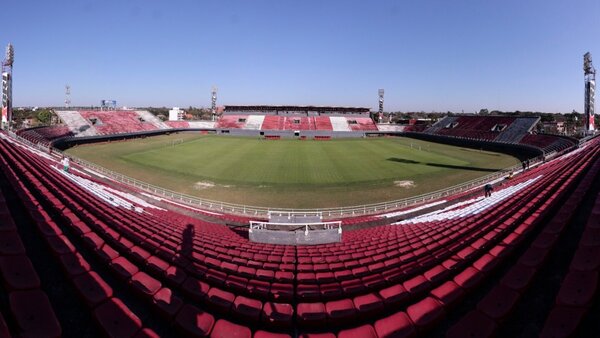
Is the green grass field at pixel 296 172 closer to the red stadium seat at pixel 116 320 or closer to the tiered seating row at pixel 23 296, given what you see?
the tiered seating row at pixel 23 296

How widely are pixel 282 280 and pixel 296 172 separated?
91.2 feet

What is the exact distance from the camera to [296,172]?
112 feet

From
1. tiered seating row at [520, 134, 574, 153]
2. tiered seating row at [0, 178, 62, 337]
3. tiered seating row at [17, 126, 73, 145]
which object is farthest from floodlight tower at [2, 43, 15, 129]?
tiered seating row at [520, 134, 574, 153]

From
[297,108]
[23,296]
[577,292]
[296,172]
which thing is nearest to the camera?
[23,296]

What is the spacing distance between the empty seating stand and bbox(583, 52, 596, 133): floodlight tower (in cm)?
4531

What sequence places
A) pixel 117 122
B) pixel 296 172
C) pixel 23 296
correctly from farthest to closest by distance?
pixel 117 122, pixel 296 172, pixel 23 296

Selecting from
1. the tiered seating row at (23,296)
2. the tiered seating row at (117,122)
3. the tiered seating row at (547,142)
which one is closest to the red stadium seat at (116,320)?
the tiered seating row at (23,296)

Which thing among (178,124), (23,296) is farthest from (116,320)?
(178,124)

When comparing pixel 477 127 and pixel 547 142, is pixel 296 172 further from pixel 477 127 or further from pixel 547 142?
pixel 477 127

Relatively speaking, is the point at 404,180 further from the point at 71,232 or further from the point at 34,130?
the point at 34,130

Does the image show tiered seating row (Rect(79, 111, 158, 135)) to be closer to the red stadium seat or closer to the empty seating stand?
the empty seating stand

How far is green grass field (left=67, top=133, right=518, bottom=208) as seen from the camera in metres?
25.6

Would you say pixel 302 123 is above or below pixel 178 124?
above

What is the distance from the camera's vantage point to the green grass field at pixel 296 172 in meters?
25.6
